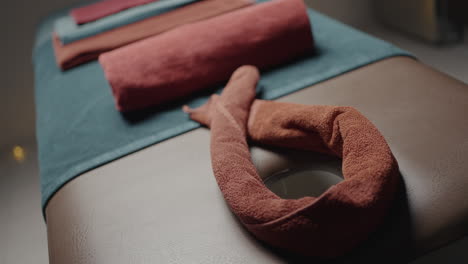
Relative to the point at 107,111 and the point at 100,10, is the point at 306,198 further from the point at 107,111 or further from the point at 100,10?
the point at 100,10

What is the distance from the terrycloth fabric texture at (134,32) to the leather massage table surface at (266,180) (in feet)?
2.11

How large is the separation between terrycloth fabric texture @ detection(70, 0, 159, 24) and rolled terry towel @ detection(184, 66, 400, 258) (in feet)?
3.21

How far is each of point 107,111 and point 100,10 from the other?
2.67ft

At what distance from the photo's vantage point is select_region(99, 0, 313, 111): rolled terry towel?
128cm

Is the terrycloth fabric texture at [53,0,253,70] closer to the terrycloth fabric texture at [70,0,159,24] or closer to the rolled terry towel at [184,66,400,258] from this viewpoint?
the terrycloth fabric texture at [70,0,159,24]

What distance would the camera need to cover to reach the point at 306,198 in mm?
746

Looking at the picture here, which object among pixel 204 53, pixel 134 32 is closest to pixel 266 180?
pixel 204 53

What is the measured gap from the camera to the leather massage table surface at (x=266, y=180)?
77cm

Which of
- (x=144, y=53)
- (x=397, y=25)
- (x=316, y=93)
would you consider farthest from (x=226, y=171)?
(x=397, y=25)

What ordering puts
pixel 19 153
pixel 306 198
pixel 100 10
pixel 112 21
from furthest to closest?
1. pixel 19 153
2. pixel 100 10
3. pixel 112 21
4. pixel 306 198

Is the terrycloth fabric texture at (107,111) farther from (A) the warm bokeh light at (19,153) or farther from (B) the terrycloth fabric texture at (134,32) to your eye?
(A) the warm bokeh light at (19,153)

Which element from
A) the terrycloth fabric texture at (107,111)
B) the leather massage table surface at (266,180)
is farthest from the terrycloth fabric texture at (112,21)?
the leather massage table surface at (266,180)

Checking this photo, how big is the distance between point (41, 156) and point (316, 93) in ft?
2.51

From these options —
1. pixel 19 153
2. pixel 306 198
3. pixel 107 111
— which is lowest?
pixel 19 153
